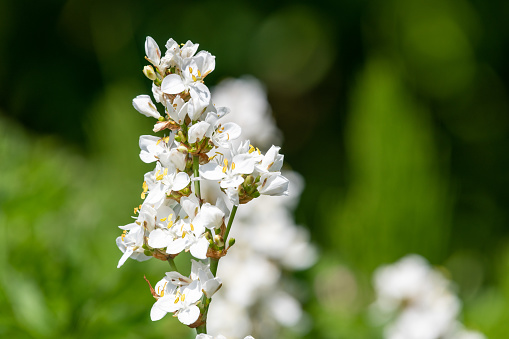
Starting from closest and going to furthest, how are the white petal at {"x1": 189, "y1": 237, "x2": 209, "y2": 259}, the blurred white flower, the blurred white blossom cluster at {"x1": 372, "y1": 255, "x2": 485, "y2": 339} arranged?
the white petal at {"x1": 189, "y1": 237, "x2": 209, "y2": 259}
the blurred white blossom cluster at {"x1": 372, "y1": 255, "x2": 485, "y2": 339}
the blurred white flower

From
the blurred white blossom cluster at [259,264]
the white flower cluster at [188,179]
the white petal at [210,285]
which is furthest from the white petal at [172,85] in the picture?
the blurred white blossom cluster at [259,264]

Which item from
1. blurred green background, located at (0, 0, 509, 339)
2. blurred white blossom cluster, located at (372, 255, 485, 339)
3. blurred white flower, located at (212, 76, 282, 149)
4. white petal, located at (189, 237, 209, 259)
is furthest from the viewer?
blurred green background, located at (0, 0, 509, 339)

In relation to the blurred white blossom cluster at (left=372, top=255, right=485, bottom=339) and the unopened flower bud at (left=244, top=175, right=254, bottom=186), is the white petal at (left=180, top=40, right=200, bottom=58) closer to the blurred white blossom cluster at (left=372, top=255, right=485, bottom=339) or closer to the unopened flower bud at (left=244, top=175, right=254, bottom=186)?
the unopened flower bud at (left=244, top=175, right=254, bottom=186)

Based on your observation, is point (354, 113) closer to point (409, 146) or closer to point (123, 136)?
point (409, 146)

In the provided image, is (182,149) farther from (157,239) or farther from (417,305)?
(417,305)

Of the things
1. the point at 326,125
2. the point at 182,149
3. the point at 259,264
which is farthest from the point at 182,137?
the point at 326,125

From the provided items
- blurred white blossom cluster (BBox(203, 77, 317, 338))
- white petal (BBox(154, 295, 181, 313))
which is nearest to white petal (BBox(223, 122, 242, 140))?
white petal (BBox(154, 295, 181, 313))

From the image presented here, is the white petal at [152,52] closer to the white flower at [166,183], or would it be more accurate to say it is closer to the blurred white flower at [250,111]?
the white flower at [166,183]
